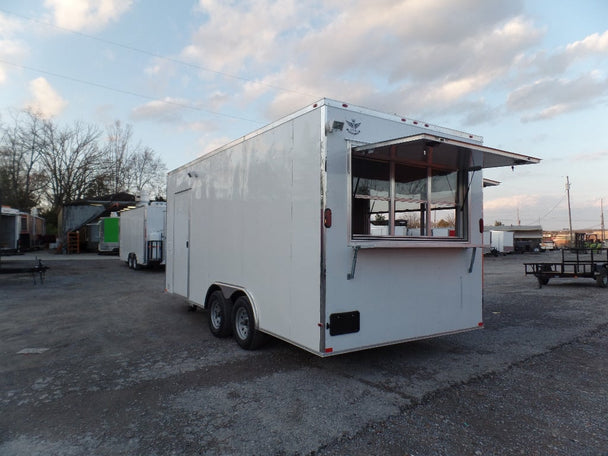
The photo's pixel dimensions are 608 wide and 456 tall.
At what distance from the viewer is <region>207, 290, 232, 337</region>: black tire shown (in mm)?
5707

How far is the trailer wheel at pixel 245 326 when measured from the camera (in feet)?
16.5

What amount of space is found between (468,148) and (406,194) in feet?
3.07

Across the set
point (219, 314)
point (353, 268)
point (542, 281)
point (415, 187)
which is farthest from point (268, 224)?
point (542, 281)

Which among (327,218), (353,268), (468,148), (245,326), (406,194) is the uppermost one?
(468,148)

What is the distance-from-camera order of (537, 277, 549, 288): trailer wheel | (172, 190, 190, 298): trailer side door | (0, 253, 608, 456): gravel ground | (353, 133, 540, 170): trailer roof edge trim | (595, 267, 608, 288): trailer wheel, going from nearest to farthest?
(0, 253, 608, 456): gravel ground < (353, 133, 540, 170): trailer roof edge trim < (172, 190, 190, 298): trailer side door < (595, 267, 608, 288): trailer wheel < (537, 277, 549, 288): trailer wheel

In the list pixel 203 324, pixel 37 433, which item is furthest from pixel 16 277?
pixel 37 433

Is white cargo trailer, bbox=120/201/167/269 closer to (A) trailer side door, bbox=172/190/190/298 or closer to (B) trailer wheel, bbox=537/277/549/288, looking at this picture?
(A) trailer side door, bbox=172/190/190/298

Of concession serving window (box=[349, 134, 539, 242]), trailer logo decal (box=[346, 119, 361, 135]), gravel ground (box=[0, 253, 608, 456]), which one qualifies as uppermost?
trailer logo decal (box=[346, 119, 361, 135])

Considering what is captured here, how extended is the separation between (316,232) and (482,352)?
3.18 metres

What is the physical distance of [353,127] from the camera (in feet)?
13.6

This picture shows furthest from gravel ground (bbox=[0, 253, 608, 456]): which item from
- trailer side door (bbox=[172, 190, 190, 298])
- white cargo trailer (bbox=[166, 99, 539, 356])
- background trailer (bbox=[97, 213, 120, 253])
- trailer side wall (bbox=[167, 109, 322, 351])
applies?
background trailer (bbox=[97, 213, 120, 253])

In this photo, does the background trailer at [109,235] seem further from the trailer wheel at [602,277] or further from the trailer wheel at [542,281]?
the trailer wheel at [602,277]

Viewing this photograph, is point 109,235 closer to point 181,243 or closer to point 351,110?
point 181,243

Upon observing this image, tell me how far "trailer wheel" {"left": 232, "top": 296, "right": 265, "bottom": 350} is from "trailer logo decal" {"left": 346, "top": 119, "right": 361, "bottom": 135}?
8.31 feet
